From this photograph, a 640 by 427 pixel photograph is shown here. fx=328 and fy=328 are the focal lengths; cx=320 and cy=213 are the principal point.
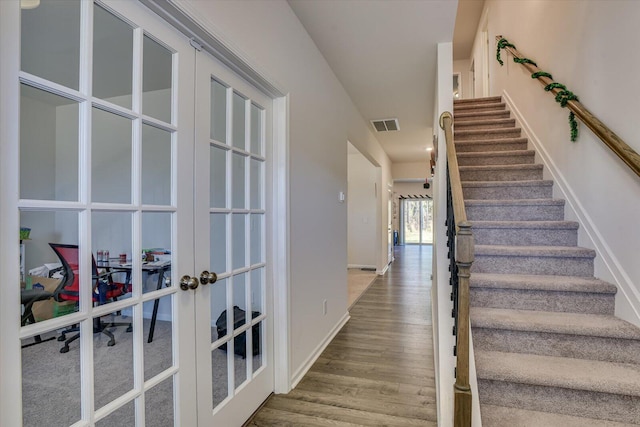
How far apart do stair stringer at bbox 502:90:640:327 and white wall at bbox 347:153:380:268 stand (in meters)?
4.18

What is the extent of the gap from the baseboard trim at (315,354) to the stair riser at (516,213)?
1722mm

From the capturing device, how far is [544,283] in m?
2.06

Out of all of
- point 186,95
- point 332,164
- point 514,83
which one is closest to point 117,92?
point 186,95

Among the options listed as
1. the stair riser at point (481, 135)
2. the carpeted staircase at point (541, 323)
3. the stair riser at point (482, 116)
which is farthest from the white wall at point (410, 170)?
the carpeted staircase at point (541, 323)

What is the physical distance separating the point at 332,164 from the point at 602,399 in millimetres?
2509

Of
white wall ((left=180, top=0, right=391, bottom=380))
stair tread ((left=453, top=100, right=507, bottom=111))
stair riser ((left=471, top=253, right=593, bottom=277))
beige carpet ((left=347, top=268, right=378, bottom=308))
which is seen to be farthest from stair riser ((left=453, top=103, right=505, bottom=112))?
beige carpet ((left=347, top=268, right=378, bottom=308))

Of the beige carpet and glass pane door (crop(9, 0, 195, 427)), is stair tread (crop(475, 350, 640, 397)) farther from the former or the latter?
the beige carpet

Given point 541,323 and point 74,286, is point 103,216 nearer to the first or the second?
point 74,286

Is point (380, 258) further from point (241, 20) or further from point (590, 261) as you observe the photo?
point (241, 20)

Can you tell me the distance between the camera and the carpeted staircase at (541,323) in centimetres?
159

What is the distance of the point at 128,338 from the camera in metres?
1.18

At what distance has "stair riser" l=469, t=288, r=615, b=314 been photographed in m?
2.00

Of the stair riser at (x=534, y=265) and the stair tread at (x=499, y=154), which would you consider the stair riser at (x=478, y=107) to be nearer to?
the stair tread at (x=499, y=154)

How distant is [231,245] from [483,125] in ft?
12.2
